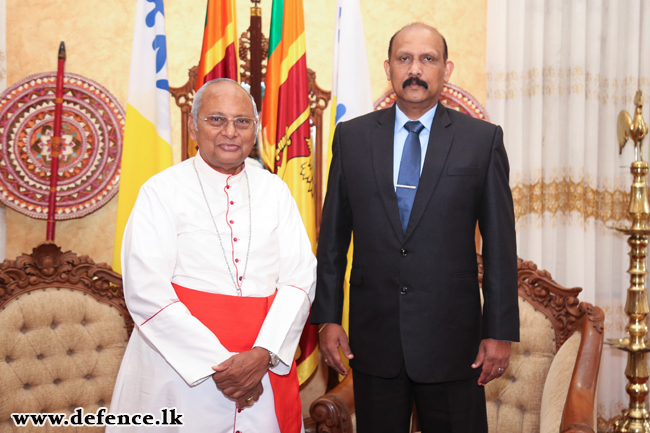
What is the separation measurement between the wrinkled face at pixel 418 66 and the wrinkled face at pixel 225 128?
559 mm

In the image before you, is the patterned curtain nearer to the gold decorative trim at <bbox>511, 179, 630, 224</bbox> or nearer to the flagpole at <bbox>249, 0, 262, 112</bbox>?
the gold decorative trim at <bbox>511, 179, 630, 224</bbox>

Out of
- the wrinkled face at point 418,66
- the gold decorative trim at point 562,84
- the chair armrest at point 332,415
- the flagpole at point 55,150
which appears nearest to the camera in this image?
the wrinkled face at point 418,66

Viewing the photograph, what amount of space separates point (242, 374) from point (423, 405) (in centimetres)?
62

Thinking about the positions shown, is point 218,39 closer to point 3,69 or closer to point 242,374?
point 3,69

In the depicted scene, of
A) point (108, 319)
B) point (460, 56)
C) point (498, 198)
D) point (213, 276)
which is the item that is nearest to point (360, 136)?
point (498, 198)

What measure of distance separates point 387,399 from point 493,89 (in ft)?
8.17

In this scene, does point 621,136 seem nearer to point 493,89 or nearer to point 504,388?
point 493,89

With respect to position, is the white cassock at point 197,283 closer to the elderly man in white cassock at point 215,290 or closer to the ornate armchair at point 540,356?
the elderly man in white cassock at point 215,290

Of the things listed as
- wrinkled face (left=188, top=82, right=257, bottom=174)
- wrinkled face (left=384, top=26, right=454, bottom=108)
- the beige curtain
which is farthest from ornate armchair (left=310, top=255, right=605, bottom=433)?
the beige curtain

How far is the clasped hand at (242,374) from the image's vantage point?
1.61 metres

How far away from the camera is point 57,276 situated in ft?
8.05

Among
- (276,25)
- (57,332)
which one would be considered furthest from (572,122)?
(57,332)

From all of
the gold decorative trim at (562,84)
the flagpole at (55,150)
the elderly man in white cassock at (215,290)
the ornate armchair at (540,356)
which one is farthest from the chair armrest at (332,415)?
the gold decorative trim at (562,84)

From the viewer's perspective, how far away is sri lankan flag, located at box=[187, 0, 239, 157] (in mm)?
2807
